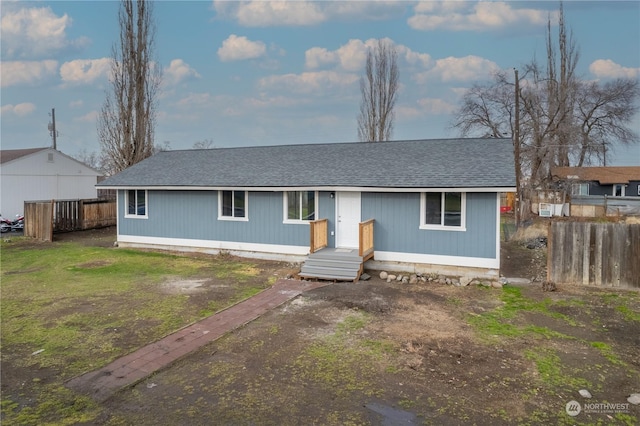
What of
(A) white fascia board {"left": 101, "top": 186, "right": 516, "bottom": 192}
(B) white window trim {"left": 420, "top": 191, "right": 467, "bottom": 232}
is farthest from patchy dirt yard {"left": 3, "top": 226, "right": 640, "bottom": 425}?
(A) white fascia board {"left": 101, "top": 186, "right": 516, "bottom": 192}

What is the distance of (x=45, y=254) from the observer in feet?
49.2

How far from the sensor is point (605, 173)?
43625mm

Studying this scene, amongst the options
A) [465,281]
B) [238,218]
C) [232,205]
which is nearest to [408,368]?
[465,281]

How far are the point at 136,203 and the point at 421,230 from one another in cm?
1125

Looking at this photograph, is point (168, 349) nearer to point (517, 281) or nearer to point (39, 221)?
point (517, 281)

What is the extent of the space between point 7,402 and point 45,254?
11838mm

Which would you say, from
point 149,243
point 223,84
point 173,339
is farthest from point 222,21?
point 173,339

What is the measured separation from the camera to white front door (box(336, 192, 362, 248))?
12805 millimetres

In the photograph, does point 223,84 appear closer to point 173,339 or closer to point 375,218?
point 375,218

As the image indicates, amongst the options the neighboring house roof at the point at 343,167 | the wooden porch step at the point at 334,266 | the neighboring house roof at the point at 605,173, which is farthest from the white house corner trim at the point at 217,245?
the neighboring house roof at the point at 605,173

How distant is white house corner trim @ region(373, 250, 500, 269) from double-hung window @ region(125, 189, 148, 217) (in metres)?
9.52

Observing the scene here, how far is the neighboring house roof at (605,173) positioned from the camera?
130ft

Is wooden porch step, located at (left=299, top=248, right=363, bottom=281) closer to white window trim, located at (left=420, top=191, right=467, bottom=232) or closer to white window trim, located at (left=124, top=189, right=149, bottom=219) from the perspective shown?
white window trim, located at (left=420, top=191, right=467, bottom=232)

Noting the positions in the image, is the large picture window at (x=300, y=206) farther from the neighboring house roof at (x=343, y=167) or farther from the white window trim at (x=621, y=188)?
the white window trim at (x=621, y=188)
